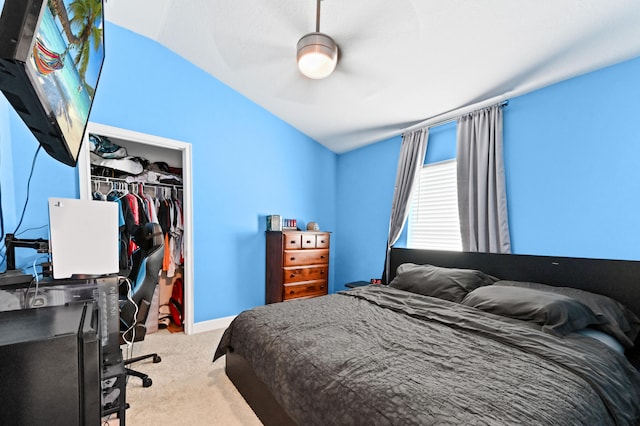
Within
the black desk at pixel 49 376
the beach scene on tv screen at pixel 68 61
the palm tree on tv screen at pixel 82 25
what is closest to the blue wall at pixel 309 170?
the beach scene on tv screen at pixel 68 61

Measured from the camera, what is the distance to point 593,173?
1.91m

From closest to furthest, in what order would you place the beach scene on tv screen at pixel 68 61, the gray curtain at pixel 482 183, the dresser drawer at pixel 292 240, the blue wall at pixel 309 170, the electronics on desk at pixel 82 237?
1. the beach scene on tv screen at pixel 68 61
2. the electronics on desk at pixel 82 237
3. the blue wall at pixel 309 170
4. the gray curtain at pixel 482 183
5. the dresser drawer at pixel 292 240

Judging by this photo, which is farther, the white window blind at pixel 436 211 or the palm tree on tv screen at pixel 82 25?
the white window blind at pixel 436 211

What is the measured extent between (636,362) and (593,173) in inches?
49.5

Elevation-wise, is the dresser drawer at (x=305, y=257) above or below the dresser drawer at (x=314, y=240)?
below

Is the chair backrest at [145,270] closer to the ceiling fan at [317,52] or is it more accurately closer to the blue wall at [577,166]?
the ceiling fan at [317,52]

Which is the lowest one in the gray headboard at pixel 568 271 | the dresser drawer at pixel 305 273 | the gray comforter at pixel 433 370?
the dresser drawer at pixel 305 273

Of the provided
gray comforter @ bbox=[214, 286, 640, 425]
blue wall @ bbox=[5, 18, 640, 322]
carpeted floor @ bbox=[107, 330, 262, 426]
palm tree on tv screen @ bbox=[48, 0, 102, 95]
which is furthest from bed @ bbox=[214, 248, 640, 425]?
palm tree on tv screen @ bbox=[48, 0, 102, 95]

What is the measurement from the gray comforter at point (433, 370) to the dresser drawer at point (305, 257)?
4.80 feet

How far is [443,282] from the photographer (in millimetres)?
2145

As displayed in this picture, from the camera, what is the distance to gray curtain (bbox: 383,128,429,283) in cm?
299

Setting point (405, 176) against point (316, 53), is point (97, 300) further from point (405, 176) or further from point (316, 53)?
point (405, 176)

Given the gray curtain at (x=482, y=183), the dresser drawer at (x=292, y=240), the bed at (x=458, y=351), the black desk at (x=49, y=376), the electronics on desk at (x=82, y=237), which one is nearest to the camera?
the black desk at (x=49, y=376)

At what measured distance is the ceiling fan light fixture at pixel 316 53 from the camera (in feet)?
5.64
